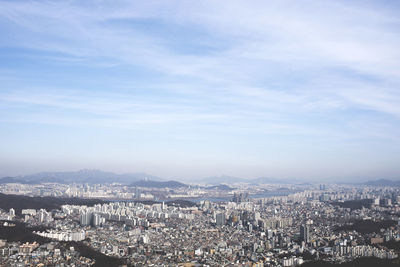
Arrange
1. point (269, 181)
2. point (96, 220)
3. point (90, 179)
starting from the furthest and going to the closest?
point (269, 181) < point (90, 179) < point (96, 220)

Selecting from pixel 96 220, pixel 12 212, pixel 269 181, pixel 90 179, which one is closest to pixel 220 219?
pixel 96 220

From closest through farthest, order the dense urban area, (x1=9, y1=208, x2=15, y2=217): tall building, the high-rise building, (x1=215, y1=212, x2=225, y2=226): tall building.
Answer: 1. the dense urban area
2. the high-rise building
3. (x1=215, y1=212, x2=225, y2=226): tall building
4. (x1=9, y1=208, x2=15, y2=217): tall building

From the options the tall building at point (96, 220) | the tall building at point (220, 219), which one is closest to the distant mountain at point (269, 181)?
the tall building at point (220, 219)

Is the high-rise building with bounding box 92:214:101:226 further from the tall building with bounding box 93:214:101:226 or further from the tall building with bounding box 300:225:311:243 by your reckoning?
the tall building with bounding box 300:225:311:243

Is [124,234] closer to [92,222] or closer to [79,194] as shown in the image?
[92,222]

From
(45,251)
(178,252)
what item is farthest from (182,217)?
(45,251)

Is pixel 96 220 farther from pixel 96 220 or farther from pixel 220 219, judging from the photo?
pixel 220 219

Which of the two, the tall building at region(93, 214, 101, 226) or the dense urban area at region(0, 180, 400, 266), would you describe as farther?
the tall building at region(93, 214, 101, 226)

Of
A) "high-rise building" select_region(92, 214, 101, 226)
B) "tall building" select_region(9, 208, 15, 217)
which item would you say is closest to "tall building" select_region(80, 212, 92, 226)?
"high-rise building" select_region(92, 214, 101, 226)

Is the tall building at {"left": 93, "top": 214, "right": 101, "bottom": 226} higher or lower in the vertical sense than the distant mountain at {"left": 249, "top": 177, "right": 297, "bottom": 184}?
higher

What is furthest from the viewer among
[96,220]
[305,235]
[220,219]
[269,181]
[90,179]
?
[269,181]

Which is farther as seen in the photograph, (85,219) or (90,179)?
(90,179)
